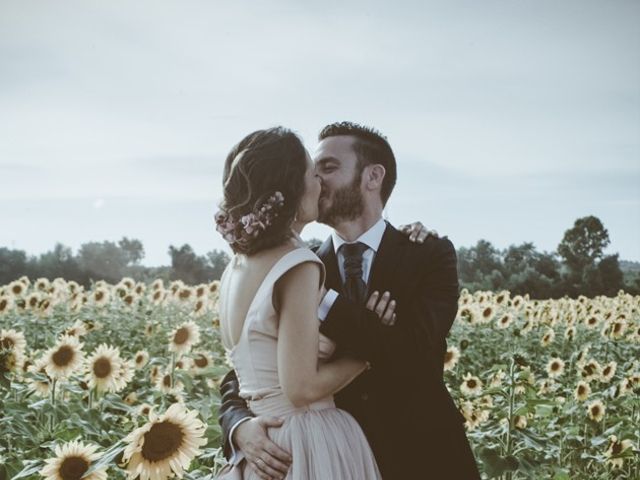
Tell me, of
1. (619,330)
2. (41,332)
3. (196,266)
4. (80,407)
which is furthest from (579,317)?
(196,266)

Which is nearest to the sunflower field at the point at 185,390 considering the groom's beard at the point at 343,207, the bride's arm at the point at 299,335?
the bride's arm at the point at 299,335

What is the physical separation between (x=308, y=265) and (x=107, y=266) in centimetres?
3147

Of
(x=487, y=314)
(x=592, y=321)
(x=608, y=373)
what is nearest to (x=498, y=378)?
(x=608, y=373)

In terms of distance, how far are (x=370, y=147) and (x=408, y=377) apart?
3.55 ft

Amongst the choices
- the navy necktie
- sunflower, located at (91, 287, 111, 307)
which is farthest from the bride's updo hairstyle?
sunflower, located at (91, 287, 111, 307)

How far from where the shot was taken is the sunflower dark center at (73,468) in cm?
284

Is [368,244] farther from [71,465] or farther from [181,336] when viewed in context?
[181,336]

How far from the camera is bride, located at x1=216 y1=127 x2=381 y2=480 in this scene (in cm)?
235

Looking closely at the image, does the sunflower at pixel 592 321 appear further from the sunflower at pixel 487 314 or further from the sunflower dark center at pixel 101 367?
the sunflower dark center at pixel 101 367

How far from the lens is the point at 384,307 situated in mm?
2645

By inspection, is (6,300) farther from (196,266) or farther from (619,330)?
(196,266)

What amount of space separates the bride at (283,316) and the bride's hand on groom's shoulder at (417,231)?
1.96ft

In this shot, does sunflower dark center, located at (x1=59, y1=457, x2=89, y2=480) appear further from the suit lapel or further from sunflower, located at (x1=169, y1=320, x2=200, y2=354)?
sunflower, located at (x1=169, y1=320, x2=200, y2=354)

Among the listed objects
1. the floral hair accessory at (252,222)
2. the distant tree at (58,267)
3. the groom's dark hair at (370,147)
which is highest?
the groom's dark hair at (370,147)
